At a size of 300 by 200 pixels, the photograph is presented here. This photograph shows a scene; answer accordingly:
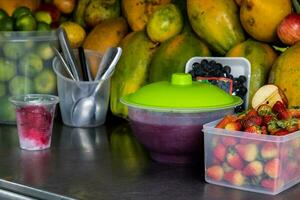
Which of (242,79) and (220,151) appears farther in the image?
(242,79)

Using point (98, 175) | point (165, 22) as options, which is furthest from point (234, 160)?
point (165, 22)

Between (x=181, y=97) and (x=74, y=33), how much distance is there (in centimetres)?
80

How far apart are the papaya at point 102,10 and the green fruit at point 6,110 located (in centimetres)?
41

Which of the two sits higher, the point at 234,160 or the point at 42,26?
the point at 42,26

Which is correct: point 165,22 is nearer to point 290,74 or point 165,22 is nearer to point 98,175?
point 290,74

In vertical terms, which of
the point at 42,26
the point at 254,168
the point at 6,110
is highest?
the point at 42,26

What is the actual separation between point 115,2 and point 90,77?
0.33m

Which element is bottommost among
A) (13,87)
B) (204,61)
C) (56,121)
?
(56,121)

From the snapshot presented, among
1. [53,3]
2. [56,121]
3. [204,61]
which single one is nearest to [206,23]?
[204,61]

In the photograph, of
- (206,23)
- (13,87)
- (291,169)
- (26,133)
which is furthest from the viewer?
(13,87)

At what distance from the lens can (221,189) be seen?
1.21m

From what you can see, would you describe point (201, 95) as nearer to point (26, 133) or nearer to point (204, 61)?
point (204, 61)

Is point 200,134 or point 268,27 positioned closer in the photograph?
point 200,134

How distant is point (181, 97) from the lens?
131 cm
